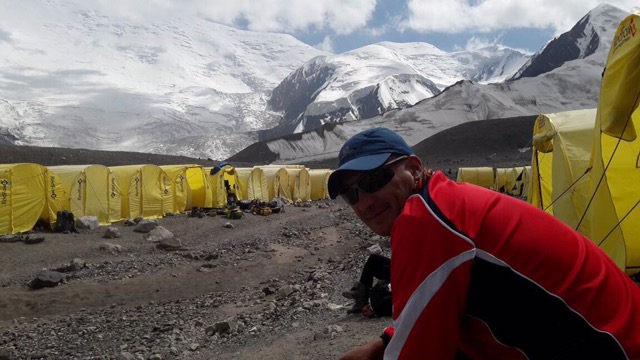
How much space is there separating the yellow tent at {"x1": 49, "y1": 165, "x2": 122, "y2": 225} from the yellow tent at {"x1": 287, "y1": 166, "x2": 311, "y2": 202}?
12.1 m

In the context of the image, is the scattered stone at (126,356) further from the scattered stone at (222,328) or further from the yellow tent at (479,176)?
the yellow tent at (479,176)

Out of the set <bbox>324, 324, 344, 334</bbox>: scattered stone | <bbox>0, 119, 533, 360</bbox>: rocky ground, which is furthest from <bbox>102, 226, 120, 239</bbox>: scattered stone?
<bbox>324, 324, 344, 334</bbox>: scattered stone

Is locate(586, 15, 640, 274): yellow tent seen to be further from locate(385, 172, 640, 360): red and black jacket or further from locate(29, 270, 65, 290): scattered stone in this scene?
locate(29, 270, 65, 290): scattered stone

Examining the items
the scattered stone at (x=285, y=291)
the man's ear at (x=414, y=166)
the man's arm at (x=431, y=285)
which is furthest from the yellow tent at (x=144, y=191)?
the man's arm at (x=431, y=285)

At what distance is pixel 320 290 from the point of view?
957 centimetres

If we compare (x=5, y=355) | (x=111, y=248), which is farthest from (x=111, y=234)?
(x=5, y=355)

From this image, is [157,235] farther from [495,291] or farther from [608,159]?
[495,291]

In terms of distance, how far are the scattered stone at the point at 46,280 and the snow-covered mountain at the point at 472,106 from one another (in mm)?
85493

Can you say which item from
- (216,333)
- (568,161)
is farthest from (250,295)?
(568,161)

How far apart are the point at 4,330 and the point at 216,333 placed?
132 inches

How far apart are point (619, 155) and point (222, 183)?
18.4 meters

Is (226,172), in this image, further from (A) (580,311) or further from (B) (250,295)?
(A) (580,311)

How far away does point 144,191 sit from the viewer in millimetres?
18969

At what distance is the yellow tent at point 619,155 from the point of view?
16.1 feet
